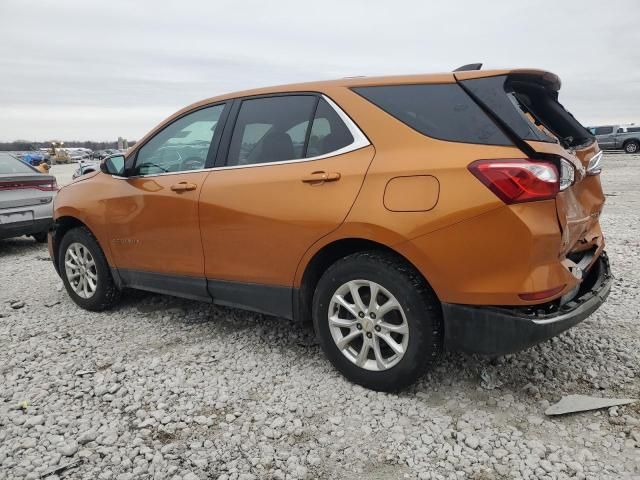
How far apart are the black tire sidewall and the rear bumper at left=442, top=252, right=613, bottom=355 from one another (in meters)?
3.06

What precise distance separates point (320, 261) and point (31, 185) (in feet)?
20.2

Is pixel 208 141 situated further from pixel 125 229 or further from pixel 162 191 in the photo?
pixel 125 229

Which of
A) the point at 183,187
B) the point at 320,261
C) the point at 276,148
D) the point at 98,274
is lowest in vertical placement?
the point at 98,274

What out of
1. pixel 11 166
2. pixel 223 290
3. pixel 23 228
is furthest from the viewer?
pixel 11 166

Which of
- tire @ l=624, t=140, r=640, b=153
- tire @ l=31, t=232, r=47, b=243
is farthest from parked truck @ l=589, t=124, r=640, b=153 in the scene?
tire @ l=31, t=232, r=47, b=243

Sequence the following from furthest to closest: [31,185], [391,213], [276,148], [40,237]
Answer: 1. [40,237]
2. [31,185]
3. [276,148]
4. [391,213]

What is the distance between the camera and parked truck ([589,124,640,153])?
103ft

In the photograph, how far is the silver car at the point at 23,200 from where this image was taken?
7105 millimetres

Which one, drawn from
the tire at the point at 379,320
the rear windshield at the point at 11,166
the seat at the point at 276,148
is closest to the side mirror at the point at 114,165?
the seat at the point at 276,148

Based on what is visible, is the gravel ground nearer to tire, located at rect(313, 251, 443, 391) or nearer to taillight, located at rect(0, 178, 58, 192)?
tire, located at rect(313, 251, 443, 391)

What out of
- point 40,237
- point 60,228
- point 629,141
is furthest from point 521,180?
point 629,141

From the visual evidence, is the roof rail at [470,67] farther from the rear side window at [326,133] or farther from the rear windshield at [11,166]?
the rear windshield at [11,166]

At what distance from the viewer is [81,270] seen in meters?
4.56

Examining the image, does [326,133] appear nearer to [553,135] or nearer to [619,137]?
[553,135]
